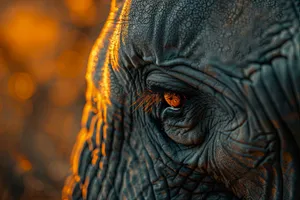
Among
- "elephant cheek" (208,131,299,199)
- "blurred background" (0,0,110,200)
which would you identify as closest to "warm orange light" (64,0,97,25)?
"blurred background" (0,0,110,200)

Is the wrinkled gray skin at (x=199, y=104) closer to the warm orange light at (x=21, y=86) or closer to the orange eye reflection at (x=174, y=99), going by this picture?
the orange eye reflection at (x=174, y=99)

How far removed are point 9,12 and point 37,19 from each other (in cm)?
19

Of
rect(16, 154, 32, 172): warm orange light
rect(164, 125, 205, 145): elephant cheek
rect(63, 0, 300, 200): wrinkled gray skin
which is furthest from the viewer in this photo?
rect(16, 154, 32, 172): warm orange light

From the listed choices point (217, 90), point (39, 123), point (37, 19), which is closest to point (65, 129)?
point (39, 123)

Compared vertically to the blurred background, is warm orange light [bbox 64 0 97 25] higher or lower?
higher

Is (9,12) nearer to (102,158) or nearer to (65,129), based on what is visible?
(65,129)

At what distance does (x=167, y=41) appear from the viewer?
1287mm

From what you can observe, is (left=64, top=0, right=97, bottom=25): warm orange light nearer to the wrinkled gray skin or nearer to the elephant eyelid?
the wrinkled gray skin

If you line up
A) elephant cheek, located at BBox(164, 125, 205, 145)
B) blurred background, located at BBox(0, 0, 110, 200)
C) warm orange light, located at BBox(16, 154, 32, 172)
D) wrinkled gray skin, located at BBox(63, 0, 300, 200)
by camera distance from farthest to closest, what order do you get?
blurred background, located at BBox(0, 0, 110, 200) → warm orange light, located at BBox(16, 154, 32, 172) → elephant cheek, located at BBox(164, 125, 205, 145) → wrinkled gray skin, located at BBox(63, 0, 300, 200)

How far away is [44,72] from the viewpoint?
189 inches

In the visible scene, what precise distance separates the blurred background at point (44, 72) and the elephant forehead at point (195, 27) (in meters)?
3.41

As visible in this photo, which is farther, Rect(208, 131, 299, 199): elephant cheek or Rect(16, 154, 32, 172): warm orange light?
Rect(16, 154, 32, 172): warm orange light

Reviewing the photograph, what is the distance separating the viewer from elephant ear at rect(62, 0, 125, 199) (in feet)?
5.02

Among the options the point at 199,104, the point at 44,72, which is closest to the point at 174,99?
the point at 199,104
